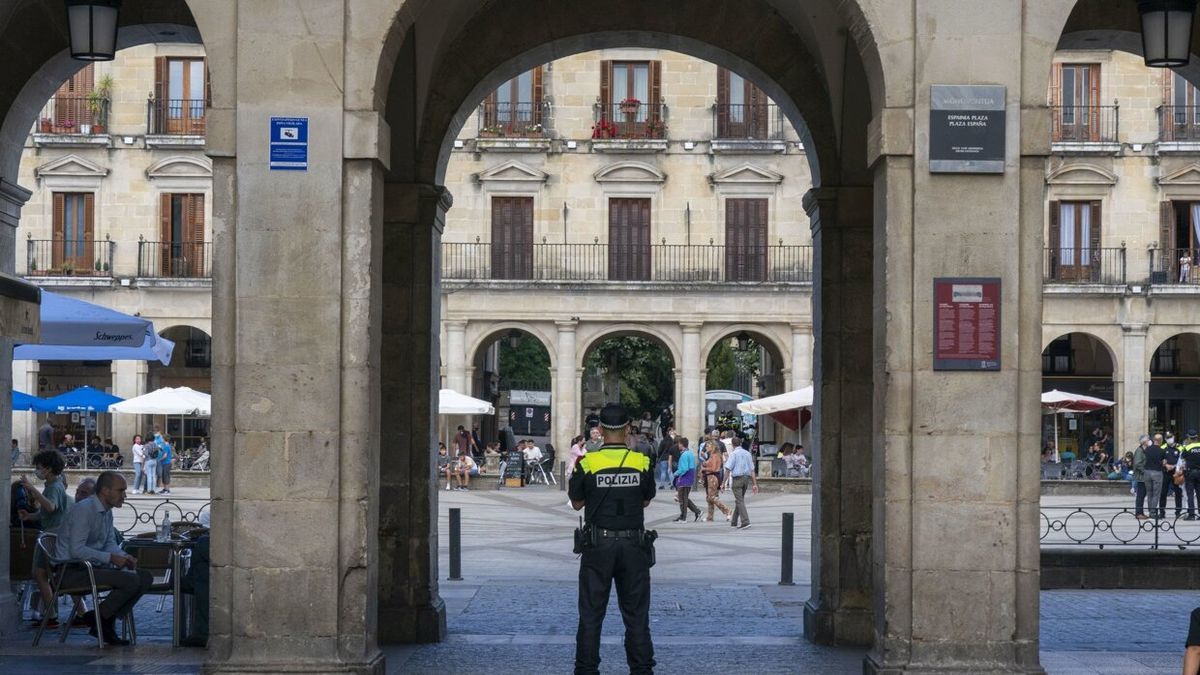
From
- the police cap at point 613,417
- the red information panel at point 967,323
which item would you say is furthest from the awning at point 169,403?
the red information panel at point 967,323

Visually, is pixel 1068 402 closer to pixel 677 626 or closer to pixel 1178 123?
pixel 1178 123

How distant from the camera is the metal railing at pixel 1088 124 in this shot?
45.4 metres

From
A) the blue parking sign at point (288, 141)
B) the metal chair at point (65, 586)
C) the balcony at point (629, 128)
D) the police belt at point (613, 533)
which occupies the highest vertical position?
the balcony at point (629, 128)

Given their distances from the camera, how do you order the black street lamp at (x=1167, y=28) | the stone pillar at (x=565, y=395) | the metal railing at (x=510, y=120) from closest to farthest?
1. the black street lamp at (x=1167, y=28)
2. the stone pillar at (x=565, y=395)
3. the metal railing at (x=510, y=120)

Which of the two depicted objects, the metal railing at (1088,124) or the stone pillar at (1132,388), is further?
the metal railing at (1088,124)

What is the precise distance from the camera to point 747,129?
45.8 m

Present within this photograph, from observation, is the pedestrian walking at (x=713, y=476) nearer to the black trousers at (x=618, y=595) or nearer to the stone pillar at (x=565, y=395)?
the stone pillar at (x=565, y=395)

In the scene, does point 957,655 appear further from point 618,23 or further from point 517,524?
point 517,524

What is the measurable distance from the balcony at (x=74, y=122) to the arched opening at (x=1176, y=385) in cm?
3066

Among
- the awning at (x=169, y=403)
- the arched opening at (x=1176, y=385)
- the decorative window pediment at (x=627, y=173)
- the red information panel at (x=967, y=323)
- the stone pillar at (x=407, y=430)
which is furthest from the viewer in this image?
the arched opening at (x=1176, y=385)

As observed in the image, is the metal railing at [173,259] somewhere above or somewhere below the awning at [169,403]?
above

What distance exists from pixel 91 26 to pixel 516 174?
34.6m

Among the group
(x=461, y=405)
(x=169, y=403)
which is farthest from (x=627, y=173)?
(x=169, y=403)

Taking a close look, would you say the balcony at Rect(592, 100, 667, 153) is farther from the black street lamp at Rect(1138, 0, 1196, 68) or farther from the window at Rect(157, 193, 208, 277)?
the black street lamp at Rect(1138, 0, 1196, 68)
